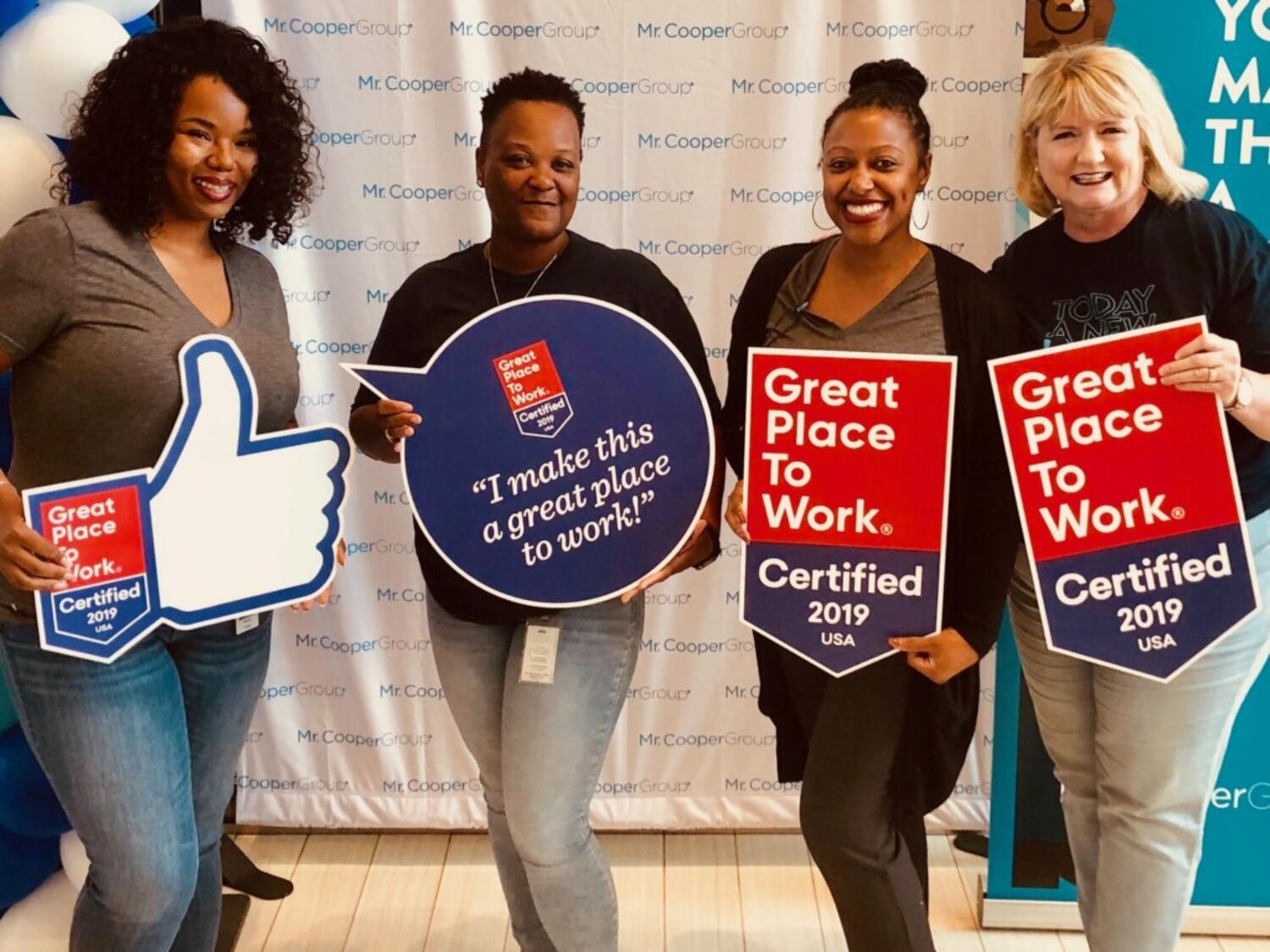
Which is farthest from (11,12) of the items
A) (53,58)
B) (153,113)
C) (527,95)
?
(527,95)

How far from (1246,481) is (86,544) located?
5.35 ft

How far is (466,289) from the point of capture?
190 cm

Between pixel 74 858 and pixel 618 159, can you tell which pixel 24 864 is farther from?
pixel 618 159

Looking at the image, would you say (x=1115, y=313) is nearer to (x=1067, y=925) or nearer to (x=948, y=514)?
(x=948, y=514)

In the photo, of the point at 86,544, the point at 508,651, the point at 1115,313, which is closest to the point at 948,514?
the point at 1115,313

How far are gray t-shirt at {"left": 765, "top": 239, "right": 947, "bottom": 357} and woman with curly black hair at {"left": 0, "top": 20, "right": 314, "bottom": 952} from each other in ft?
2.48

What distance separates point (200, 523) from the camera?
5.98 ft

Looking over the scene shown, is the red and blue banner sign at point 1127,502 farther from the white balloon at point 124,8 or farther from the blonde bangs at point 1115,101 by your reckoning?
the white balloon at point 124,8

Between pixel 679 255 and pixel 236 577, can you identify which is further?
pixel 679 255

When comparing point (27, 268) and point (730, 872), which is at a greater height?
point (27, 268)

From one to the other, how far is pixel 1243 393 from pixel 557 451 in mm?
951

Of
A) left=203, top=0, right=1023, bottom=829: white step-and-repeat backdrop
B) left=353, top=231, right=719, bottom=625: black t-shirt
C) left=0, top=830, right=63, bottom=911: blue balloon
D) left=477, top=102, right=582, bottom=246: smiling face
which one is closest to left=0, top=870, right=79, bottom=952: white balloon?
left=0, top=830, right=63, bottom=911: blue balloon

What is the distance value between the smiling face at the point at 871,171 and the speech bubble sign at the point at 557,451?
1.05ft

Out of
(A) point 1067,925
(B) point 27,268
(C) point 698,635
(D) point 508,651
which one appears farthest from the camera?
(C) point 698,635
